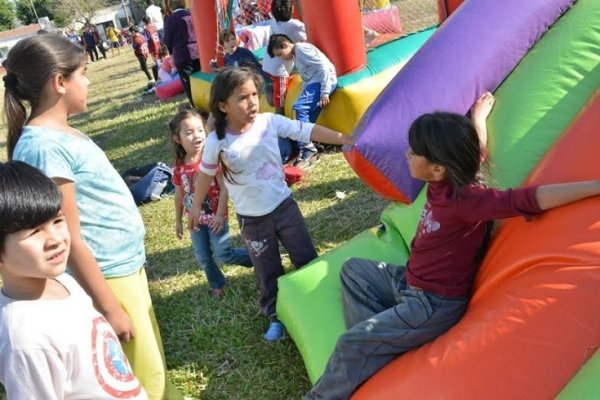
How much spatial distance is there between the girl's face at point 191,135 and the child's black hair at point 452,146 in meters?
1.44

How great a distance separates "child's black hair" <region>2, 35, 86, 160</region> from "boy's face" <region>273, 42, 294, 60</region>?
3.19m

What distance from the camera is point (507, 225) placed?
1878 millimetres

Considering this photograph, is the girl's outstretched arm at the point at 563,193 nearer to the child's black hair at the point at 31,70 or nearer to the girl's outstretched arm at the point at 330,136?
the girl's outstretched arm at the point at 330,136

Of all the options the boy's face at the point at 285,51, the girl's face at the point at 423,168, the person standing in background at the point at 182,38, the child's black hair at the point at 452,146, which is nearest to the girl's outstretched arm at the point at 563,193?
the child's black hair at the point at 452,146

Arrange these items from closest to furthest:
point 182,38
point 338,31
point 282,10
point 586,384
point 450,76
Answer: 1. point 586,384
2. point 450,76
3. point 338,31
4. point 282,10
5. point 182,38

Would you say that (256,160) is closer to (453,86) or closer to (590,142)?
(453,86)

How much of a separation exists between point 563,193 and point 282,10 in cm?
423

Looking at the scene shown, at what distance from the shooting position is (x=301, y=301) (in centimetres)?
237

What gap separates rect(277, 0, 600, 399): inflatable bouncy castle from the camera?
1485 millimetres

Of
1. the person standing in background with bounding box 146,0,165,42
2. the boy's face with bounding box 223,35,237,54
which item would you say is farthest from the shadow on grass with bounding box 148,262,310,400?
the person standing in background with bounding box 146,0,165,42

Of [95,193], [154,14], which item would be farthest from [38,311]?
[154,14]

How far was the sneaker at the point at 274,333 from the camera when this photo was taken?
262 centimetres

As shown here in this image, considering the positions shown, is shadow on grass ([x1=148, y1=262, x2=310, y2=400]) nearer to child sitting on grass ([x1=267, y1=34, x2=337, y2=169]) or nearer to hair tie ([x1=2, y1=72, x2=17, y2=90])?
hair tie ([x1=2, y1=72, x2=17, y2=90])

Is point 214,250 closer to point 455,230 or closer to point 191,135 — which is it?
point 191,135
